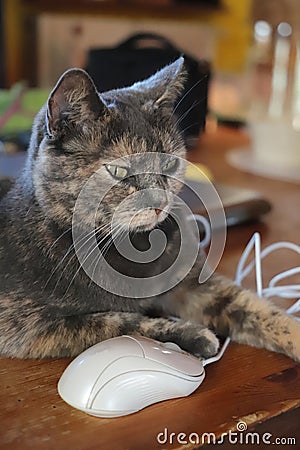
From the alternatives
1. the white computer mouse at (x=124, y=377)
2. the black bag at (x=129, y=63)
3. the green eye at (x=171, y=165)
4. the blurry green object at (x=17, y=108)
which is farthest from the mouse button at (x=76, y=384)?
the blurry green object at (x=17, y=108)

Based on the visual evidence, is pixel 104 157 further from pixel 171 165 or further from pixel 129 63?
pixel 129 63

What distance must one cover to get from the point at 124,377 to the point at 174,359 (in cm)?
6

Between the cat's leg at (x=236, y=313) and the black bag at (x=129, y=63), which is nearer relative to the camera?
the cat's leg at (x=236, y=313)

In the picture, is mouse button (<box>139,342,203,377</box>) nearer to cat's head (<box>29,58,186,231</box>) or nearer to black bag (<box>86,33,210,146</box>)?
cat's head (<box>29,58,186,231</box>)

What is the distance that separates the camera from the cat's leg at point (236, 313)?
0.74m

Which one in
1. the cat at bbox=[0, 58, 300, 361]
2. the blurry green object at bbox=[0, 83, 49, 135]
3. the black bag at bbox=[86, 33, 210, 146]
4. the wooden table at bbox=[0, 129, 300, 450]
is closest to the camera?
the wooden table at bbox=[0, 129, 300, 450]

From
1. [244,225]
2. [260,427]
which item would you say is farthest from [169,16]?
[260,427]

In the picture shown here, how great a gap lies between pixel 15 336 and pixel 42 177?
0.18m

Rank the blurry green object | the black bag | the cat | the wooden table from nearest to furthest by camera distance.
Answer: the wooden table → the cat → the black bag → the blurry green object

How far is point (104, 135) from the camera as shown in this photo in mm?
679

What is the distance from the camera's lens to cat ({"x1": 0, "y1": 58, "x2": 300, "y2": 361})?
679 millimetres

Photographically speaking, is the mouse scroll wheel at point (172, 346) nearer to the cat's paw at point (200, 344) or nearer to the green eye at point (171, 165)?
the cat's paw at point (200, 344)

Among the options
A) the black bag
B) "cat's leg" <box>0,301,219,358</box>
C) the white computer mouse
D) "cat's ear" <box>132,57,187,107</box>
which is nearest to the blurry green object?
the black bag

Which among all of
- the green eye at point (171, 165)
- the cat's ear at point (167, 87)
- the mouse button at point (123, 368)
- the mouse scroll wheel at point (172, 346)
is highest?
the cat's ear at point (167, 87)
